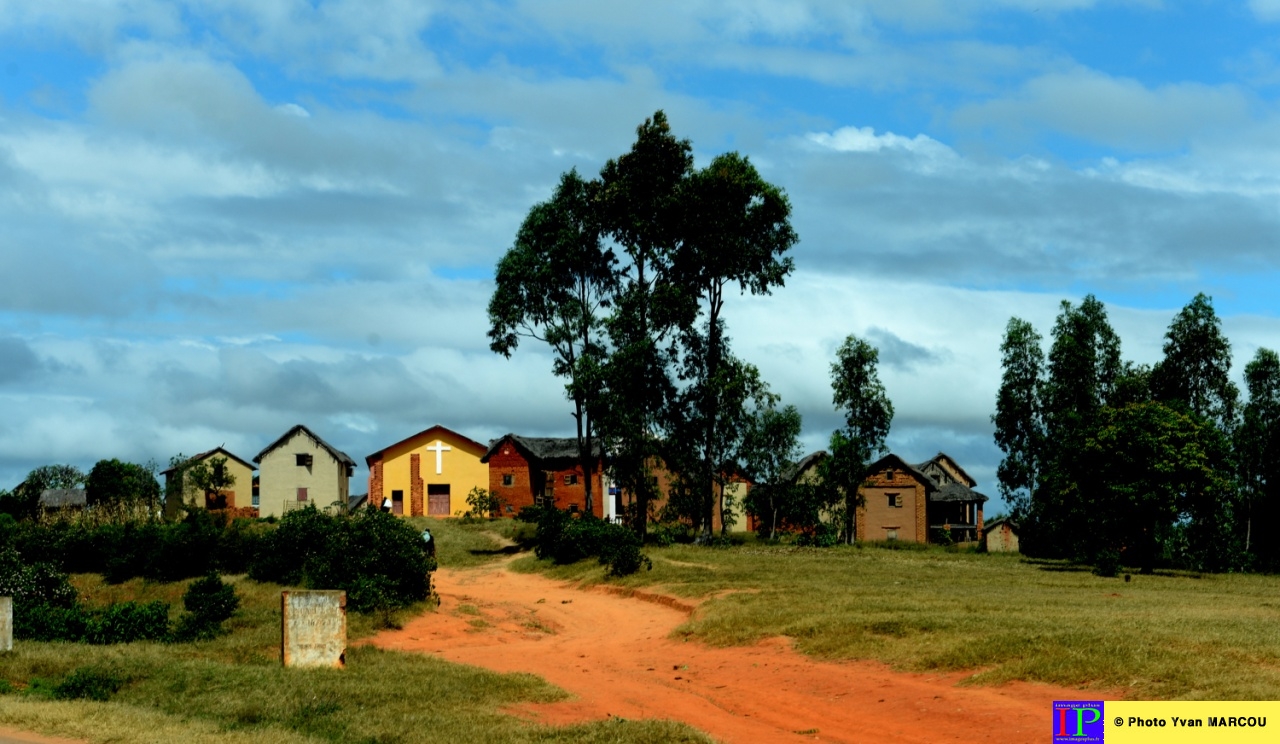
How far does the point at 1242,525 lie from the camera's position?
5759cm

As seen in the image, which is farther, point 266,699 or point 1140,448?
point 1140,448

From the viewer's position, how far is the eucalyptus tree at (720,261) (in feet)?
155

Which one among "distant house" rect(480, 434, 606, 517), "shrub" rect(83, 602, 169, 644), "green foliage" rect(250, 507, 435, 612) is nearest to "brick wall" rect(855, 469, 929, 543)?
"distant house" rect(480, 434, 606, 517)

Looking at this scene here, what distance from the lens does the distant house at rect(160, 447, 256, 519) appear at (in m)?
77.4

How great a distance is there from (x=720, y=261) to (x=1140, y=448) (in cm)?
1666

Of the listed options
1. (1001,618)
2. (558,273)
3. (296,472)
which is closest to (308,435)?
(296,472)

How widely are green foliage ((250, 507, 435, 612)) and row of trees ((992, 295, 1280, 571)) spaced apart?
23.8 m

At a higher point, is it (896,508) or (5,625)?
(5,625)

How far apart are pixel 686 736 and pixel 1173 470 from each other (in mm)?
34217

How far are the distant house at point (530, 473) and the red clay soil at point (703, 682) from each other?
44.5 metres

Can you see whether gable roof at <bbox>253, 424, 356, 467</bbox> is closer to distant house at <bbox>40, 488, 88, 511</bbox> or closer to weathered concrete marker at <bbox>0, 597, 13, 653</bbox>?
distant house at <bbox>40, 488, 88, 511</bbox>

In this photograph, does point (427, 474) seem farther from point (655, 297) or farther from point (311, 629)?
point (311, 629)

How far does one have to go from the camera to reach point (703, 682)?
69.9 feet

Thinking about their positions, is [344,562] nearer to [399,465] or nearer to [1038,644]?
[1038,644]
